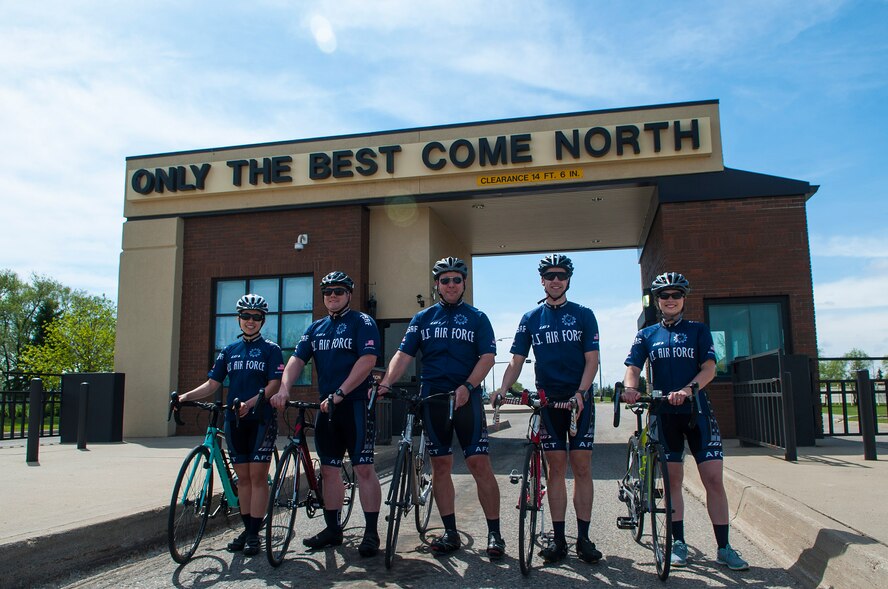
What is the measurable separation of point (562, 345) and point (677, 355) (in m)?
0.83

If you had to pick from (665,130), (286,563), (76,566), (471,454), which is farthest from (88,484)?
(665,130)

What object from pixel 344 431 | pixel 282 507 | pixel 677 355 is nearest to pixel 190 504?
pixel 282 507

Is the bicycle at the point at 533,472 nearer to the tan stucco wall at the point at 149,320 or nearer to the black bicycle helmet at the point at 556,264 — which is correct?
the black bicycle helmet at the point at 556,264

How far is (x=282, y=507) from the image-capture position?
5.05 meters

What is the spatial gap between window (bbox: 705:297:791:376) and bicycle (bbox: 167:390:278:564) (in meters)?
10.1

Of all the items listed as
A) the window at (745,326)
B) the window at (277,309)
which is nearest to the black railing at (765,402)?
the window at (745,326)

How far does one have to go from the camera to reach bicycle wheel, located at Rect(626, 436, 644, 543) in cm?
491

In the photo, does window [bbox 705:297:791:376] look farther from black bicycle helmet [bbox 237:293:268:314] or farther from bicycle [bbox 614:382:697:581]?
black bicycle helmet [bbox 237:293:268:314]

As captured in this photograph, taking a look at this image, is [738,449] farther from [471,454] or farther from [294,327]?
[294,327]

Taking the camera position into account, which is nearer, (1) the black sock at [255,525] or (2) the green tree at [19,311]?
(1) the black sock at [255,525]

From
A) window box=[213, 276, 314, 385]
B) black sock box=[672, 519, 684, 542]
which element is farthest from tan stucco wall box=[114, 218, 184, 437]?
black sock box=[672, 519, 684, 542]

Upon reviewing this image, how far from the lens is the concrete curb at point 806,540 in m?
3.80

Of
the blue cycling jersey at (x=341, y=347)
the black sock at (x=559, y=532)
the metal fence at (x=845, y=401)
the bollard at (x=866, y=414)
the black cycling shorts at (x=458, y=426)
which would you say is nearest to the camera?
the black sock at (x=559, y=532)

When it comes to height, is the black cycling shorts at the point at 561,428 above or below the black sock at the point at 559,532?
above
